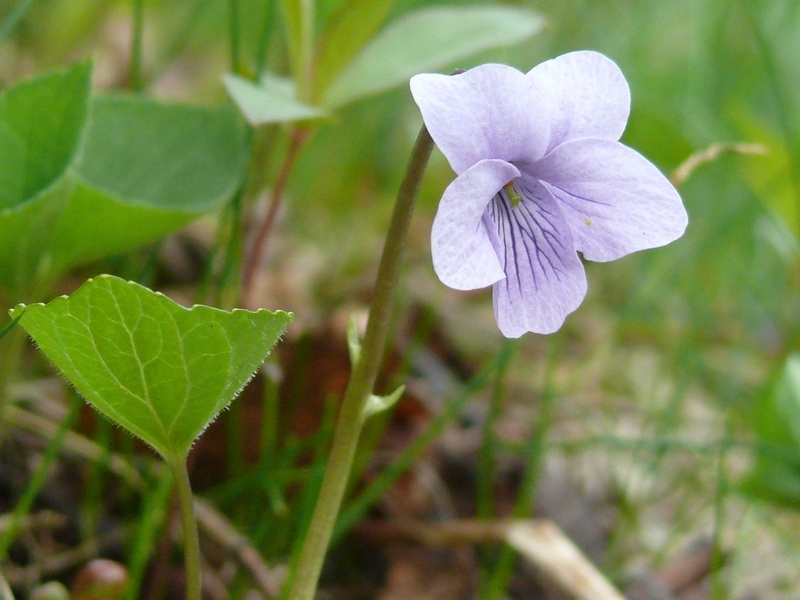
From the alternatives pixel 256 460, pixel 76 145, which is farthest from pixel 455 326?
pixel 76 145

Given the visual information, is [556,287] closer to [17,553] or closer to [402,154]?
[17,553]

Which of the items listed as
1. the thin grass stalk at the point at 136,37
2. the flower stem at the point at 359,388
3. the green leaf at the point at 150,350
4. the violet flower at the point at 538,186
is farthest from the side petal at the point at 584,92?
Answer: the thin grass stalk at the point at 136,37

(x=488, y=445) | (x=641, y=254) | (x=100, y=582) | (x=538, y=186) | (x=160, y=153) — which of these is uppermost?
(x=538, y=186)

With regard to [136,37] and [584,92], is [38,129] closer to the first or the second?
[136,37]

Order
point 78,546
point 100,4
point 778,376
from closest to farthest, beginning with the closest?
point 78,546, point 778,376, point 100,4

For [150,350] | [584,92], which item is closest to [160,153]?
[150,350]

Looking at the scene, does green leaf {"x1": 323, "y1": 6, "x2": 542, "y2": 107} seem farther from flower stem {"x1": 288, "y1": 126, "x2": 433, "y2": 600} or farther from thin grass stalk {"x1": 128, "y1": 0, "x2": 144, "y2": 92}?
flower stem {"x1": 288, "y1": 126, "x2": 433, "y2": 600}

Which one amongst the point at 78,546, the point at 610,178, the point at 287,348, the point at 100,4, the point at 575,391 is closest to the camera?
the point at 610,178
